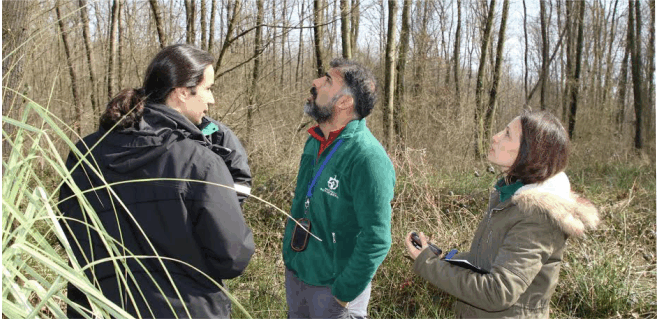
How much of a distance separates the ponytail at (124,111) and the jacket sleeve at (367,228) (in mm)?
1004

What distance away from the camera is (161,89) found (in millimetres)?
2020

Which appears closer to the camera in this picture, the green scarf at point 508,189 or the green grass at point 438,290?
the green scarf at point 508,189

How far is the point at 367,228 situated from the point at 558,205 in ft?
2.66

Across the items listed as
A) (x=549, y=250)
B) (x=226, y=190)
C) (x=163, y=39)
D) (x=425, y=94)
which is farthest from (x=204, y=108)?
(x=425, y=94)

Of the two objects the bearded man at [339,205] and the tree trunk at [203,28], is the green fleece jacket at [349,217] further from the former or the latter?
the tree trunk at [203,28]

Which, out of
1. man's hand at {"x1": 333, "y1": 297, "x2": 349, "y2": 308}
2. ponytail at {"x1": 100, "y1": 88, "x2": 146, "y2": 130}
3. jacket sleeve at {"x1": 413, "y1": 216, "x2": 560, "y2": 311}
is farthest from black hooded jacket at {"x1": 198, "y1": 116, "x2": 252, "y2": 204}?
jacket sleeve at {"x1": 413, "y1": 216, "x2": 560, "y2": 311}

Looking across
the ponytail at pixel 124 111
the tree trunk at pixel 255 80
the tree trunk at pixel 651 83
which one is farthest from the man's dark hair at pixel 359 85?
the tree trunk at pixel 651 83

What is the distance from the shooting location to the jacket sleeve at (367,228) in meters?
2.35

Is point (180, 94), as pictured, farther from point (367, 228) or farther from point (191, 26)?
point (191, 26)

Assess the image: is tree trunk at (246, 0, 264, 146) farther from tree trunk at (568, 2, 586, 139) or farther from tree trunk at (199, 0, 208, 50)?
tree trunk at (568, 2, 586, 139)

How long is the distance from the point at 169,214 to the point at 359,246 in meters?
0.93

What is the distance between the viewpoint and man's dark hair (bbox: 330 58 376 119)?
8.91 feet

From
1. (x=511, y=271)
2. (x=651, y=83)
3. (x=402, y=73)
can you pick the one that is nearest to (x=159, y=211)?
(x=511, y=271)

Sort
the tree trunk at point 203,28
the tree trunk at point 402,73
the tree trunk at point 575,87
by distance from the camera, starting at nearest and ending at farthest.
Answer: the tree trunk at point 203,28 → the tree trunk at point 402,73 → the tree trunk at point 575,87
